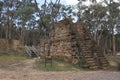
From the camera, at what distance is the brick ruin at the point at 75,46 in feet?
69.6

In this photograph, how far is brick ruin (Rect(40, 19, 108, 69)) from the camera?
21.2 metres

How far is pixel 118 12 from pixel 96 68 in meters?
18.9

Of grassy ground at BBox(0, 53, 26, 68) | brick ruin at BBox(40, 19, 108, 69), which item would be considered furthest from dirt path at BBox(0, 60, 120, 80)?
brick ruin at BBox(40, 19, 108, 69)

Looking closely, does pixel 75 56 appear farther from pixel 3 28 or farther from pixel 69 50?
pixel 3 28

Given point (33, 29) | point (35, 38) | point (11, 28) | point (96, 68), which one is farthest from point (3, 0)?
point (96, 68)

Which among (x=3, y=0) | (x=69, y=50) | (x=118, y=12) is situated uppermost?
(x=3, y=0)

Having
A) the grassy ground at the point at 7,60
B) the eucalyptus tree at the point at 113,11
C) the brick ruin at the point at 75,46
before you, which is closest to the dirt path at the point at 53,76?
the grassy ground at the point at 7,60

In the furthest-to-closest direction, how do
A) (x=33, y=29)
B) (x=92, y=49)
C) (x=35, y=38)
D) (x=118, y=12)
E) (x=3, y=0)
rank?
(x=35, y=38) → (x=33, y=29) → (x=3, y=0) → (x=118, y=12) → (x=92, y=49)

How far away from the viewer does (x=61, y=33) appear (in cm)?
2372

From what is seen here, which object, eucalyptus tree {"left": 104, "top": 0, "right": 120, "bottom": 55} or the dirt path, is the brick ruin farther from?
eucalyptus tree {"left": 104, "top": 0, "right": 120, "bottom": 55}

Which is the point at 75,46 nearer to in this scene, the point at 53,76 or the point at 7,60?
the point at 7,60

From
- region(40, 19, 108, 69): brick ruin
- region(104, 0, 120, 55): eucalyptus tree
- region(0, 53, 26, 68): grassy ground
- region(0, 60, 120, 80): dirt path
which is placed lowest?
region(0, 60, 120, 80): dirt path

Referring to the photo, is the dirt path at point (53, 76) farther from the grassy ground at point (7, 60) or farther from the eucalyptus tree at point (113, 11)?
the eucalyptus tree at point (113, 11)

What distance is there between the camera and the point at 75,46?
21922 mm
